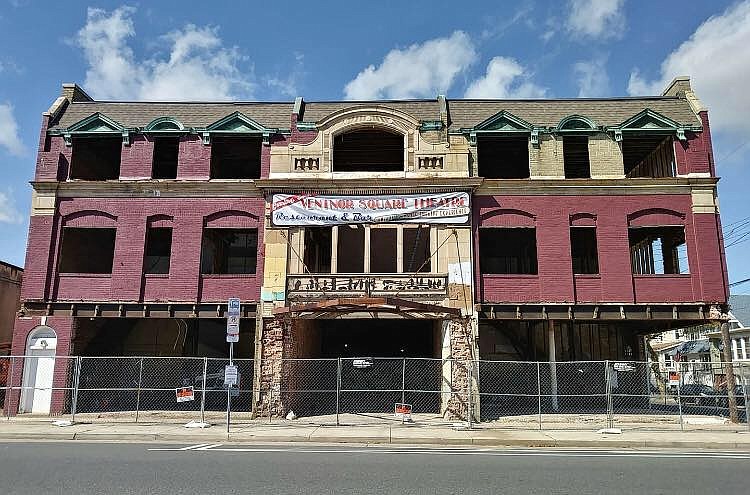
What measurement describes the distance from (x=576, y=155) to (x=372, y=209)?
9413 mm

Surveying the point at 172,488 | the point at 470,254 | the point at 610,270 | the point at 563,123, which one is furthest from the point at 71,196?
the point at 610,270

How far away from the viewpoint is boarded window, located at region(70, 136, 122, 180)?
22.4 m

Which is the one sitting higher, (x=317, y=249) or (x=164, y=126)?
(x=164, y=126)

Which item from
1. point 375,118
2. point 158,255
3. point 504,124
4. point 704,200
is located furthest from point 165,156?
point 704,200

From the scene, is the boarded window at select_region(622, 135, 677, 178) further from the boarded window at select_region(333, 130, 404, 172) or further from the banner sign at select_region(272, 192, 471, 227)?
the boarded window at select_region(333, 130, 404, 172)

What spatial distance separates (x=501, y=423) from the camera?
18.4 metres

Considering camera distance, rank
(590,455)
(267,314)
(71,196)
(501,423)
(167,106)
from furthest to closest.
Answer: (167,106) → (71,196) → (267,314) → (501,423) → (590,455)

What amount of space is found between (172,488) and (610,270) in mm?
17221

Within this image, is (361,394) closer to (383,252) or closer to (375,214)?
(383,252)

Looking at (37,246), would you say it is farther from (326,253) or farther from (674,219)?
(674,219)

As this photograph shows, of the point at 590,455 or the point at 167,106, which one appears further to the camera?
the point at 167,106

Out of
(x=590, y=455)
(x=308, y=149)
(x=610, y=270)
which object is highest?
(x=308, y=149)

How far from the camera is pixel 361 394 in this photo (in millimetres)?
23281

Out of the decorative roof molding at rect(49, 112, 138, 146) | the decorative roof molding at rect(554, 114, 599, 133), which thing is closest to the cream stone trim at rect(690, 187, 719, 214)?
the decorative roof molding at rect(554, 114, 599, 133)
